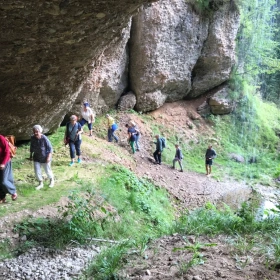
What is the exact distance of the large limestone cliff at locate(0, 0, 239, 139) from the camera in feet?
16.8

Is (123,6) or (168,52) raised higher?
(168,52)

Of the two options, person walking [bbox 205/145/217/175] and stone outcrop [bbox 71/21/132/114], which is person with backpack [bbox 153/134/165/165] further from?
stone outcrop [bbox 71/21/132/114]

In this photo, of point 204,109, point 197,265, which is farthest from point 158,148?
point 197,265

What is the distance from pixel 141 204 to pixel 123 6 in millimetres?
5433

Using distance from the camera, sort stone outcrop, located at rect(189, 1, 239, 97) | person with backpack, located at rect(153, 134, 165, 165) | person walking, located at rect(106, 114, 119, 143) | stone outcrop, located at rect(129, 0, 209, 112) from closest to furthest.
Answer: person walking, located at rect(106, 114, 119, 143)
person with backpack, located at rect(153, 134, 165, 165)
stone outcrop, located at rect(129, 0, 209, 112)
stone outcrop, located at rect(189, 1, 239, 97)

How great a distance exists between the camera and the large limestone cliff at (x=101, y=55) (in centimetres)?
512

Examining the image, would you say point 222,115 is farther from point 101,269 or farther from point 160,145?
point 101,269

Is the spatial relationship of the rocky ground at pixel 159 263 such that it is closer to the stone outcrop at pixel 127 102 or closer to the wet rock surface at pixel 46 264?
the wet rock surface at pixel 46 264

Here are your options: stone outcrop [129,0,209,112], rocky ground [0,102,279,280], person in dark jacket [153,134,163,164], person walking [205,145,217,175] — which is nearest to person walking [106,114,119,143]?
person in dark jacket [153,134,163,164]

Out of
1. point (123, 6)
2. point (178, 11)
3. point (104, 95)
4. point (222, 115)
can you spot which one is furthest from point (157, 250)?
point (222, 115)

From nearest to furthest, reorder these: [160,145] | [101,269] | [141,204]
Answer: [101,269] < [141,204] < [160,145]

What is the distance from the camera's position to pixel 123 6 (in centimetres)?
539

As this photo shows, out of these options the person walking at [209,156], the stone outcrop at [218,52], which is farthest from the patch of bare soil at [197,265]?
the stone outcrop at [218,52]

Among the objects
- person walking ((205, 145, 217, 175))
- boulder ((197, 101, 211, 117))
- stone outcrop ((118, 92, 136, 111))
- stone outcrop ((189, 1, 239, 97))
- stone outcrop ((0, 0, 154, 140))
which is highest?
stone outcrop ((189, 1, 239, 97))
